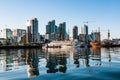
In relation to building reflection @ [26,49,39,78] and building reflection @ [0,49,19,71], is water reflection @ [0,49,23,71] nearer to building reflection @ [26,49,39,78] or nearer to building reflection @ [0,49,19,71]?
building reflection @ [0,49,19,71]

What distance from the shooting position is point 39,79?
26844 mm

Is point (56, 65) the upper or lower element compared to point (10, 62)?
upper

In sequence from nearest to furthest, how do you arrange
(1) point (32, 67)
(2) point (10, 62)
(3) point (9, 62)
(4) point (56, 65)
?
(1) point (32, 67)
(4) point (56, 65)
(2) point (10, 62)
(3) point (9, 62)

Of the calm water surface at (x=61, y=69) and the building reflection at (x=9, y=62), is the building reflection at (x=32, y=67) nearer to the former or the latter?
the calm water surface at (x=61, y=69)

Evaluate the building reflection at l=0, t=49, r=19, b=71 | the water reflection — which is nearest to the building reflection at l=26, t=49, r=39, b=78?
the water reflection

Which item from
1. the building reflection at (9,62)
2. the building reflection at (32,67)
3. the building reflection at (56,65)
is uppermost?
the building reflection at (56,65)

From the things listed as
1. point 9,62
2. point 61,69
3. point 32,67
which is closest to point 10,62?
point 9,62

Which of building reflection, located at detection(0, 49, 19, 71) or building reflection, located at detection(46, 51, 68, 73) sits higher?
building reflection, located at detection(46, 51, 68, 73)

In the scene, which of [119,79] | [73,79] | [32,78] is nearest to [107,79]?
[119,79]

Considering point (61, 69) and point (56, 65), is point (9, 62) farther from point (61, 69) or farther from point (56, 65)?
point (61, 69)

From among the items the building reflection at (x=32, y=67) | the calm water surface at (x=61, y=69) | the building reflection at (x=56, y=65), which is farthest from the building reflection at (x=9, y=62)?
the building reflection at (x=56, y=65)

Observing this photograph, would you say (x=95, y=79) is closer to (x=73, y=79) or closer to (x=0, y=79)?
(x=73, y=79)

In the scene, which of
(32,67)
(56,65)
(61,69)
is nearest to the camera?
(61,69)

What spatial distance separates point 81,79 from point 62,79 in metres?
1.95
